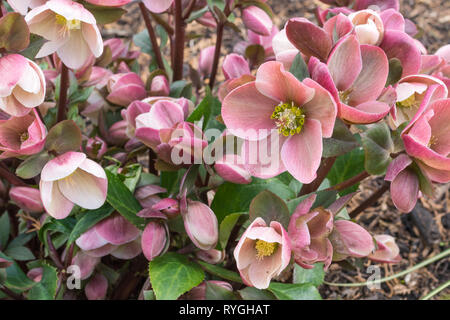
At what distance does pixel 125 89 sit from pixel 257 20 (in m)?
0.25

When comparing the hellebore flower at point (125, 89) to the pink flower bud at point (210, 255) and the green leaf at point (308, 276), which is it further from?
the green leaf at point (308, 276)

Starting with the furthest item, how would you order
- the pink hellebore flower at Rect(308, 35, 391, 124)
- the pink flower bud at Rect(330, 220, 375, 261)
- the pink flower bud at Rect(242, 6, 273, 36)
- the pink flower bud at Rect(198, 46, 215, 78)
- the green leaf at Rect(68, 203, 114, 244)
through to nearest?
the pink flower bud at Rect(198, 46, 215, 78)
the pink flower bud at Rect(242, 6, 273, 36)
the green leaf at Rect(68, 203, 114, 244)
the pink flower bud at Rect(330, 220, 375, 261)
the pink hellebore flower at Rect(308, 35, 391, 124)

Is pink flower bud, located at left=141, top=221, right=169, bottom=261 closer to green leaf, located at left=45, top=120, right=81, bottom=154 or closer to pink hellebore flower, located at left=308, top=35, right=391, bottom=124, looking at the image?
green leaf, located at left=45, top=120, right=81, bottom=154

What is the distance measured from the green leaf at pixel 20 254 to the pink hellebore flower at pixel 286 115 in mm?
484

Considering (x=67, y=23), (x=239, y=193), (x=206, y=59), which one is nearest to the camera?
(x=67, y=23)

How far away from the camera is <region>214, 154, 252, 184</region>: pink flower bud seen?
69cm

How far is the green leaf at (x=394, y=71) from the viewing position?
659mm

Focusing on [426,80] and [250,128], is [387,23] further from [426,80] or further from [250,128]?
[250,128]

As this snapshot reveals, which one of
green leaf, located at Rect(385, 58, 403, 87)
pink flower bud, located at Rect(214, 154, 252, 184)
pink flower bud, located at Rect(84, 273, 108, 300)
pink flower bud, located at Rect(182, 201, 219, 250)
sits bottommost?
pink flower bud, located at Rect(84, 273, 108, 300)

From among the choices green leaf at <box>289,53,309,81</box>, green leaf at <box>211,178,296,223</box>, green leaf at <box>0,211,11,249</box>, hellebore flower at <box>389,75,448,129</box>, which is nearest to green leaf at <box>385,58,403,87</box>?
hellebore flower at <box>389,75,448,129</box>

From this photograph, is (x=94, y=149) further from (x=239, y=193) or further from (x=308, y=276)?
(x=308, y=276)

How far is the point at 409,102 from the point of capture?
69 cm

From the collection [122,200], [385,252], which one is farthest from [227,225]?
[385,252]

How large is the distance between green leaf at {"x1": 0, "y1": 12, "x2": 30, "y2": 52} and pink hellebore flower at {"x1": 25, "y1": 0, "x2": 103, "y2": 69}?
1 cm
